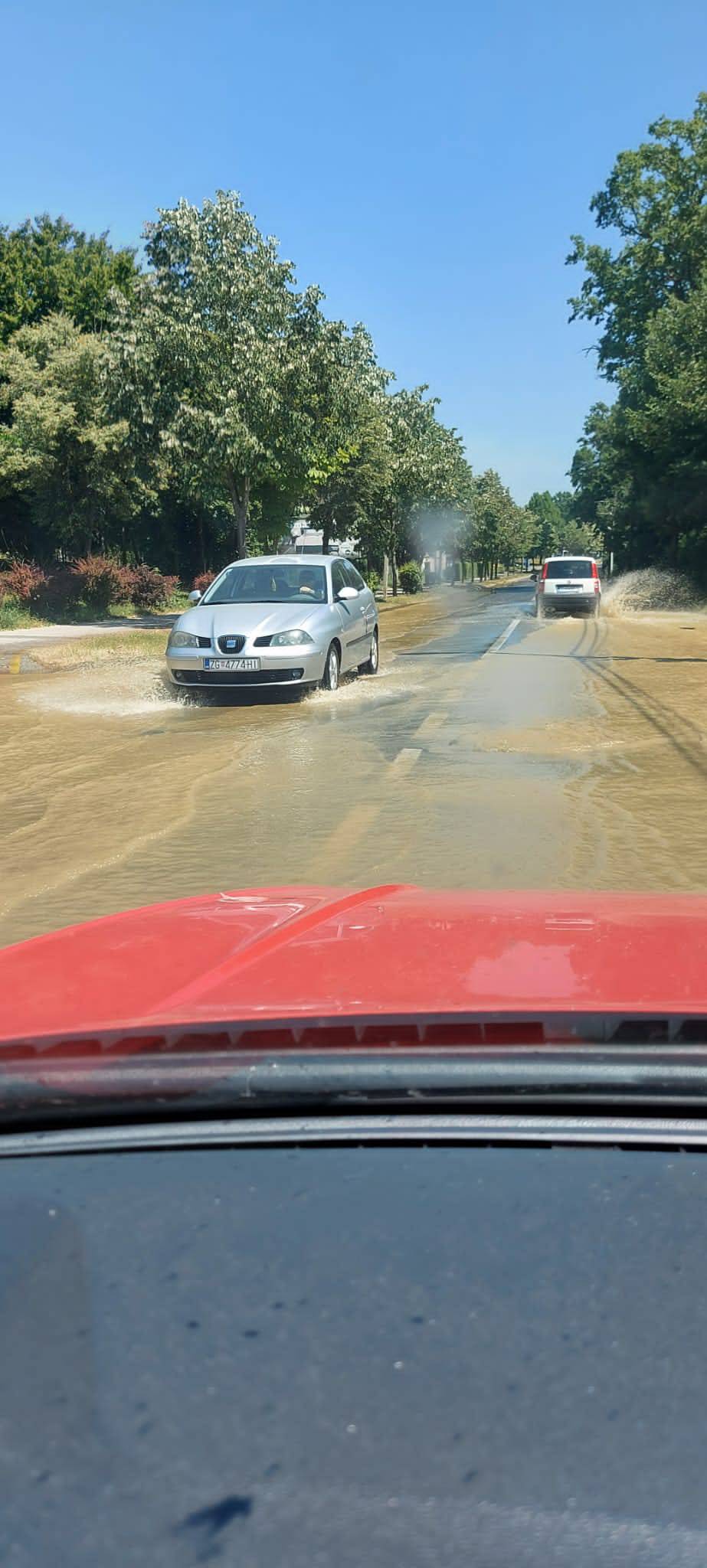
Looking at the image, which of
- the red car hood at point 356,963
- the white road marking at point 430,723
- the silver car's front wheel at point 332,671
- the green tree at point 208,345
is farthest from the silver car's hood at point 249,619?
the green tree at point 208,345

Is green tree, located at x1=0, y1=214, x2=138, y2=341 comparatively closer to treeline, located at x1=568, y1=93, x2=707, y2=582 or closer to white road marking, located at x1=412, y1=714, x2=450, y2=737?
treeline, located at x1=568, y1=93, x2=707, y2=582

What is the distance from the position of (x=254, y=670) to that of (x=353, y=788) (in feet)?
15.1

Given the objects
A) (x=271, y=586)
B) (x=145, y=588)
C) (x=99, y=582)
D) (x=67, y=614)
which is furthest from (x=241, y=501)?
(x=271, y=586)

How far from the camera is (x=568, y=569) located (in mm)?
36469

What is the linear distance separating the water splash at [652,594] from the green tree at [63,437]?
51.3ft

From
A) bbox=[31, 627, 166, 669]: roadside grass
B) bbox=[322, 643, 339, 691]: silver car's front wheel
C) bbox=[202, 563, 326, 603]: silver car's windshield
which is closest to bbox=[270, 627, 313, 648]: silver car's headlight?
bbox=[322, 643, 339, 691]: silver car's front wheel

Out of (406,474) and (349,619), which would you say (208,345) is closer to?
(349,619)

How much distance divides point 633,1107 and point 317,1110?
440 mm

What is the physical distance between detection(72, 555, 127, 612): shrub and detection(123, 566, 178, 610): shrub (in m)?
0.18

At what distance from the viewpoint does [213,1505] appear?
3.67ft

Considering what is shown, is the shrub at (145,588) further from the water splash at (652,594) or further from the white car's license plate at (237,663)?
the white car's license plate at (237,663)

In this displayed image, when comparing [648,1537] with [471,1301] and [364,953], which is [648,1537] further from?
[364,953]

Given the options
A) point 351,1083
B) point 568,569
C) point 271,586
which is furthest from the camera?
point 568,569

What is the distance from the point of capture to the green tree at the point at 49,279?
42.2 meters
